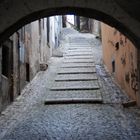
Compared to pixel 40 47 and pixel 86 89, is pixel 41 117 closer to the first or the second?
pixel 86 89

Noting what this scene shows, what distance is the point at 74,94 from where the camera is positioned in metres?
12.3

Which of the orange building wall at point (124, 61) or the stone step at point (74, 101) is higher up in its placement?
the orange building wall at point (124, 61)

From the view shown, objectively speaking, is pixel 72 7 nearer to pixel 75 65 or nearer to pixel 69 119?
pixel 69 119

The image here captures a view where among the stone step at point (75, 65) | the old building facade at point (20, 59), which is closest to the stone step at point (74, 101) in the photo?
the old building facade at point (20, 59)

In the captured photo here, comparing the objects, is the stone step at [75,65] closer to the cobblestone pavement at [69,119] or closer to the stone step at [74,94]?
the cobblestone pavement at [69,119]

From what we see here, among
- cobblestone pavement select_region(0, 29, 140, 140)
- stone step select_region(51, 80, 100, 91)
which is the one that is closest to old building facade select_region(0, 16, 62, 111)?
cobblestone pavement select_region(0, 29, 140, 140)

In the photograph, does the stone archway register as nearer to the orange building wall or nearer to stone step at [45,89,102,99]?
the orange building wall

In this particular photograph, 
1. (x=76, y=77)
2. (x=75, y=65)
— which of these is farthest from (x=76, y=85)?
(x=75, y=65)

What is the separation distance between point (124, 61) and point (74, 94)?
1903 mm

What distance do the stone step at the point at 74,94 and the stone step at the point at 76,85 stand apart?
37 cm

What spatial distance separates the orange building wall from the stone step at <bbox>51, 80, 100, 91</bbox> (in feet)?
2.95

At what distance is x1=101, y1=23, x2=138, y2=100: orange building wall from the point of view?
36.0 ft

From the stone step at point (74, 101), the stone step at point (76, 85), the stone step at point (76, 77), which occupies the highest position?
the stone step at point (76, 77)

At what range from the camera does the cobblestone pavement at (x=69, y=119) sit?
7793 millimetres
